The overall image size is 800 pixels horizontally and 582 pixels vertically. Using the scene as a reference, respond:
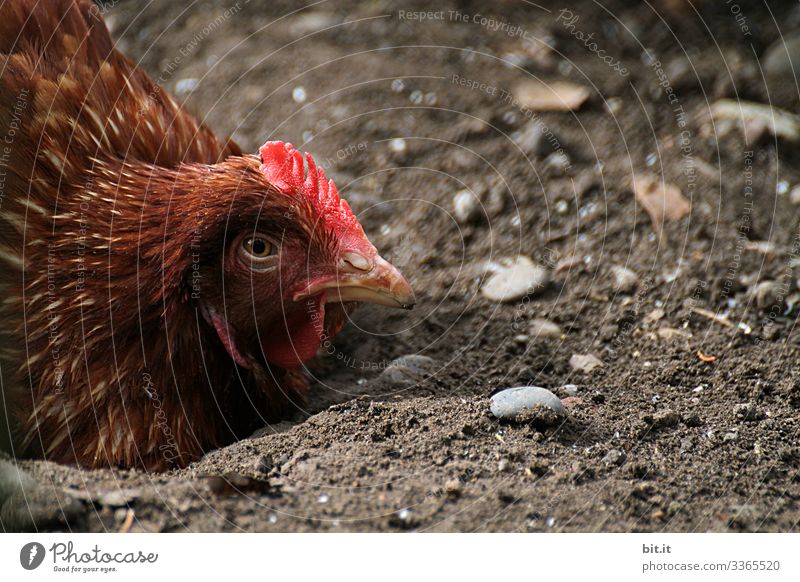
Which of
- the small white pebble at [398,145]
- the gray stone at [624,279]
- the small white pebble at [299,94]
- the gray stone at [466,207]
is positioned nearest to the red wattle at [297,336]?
the gray stone at [466,207]

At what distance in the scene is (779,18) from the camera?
13.3 feet

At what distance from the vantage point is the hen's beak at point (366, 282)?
2.57 meters

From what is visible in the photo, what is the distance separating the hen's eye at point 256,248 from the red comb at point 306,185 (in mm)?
170

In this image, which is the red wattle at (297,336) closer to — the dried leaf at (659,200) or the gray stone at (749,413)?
the gray stone at (749,413)

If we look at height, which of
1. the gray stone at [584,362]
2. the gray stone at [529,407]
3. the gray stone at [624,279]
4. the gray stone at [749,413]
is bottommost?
the gray stone at [749,413]

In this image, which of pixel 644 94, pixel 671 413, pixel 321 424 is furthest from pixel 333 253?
pixel 644 94

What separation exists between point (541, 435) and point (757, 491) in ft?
2.04

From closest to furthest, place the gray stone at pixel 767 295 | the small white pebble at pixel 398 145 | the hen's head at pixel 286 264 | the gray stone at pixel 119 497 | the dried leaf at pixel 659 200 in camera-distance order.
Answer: the gray stone at pixel 119 497 < the hen's head at pixel 286 264 < the gray stone at pixel 767 295 < the dried leaf at pixel 659 200 < the small white pebble at pixel 398 145

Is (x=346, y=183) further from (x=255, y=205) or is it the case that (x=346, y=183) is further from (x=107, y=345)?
(x=107, y=345)

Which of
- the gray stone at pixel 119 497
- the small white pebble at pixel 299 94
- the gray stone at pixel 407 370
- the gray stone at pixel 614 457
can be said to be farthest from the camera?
the small white pebble at pixel 299 94

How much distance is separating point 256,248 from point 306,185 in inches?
10.3

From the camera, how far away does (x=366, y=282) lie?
8.46ft
